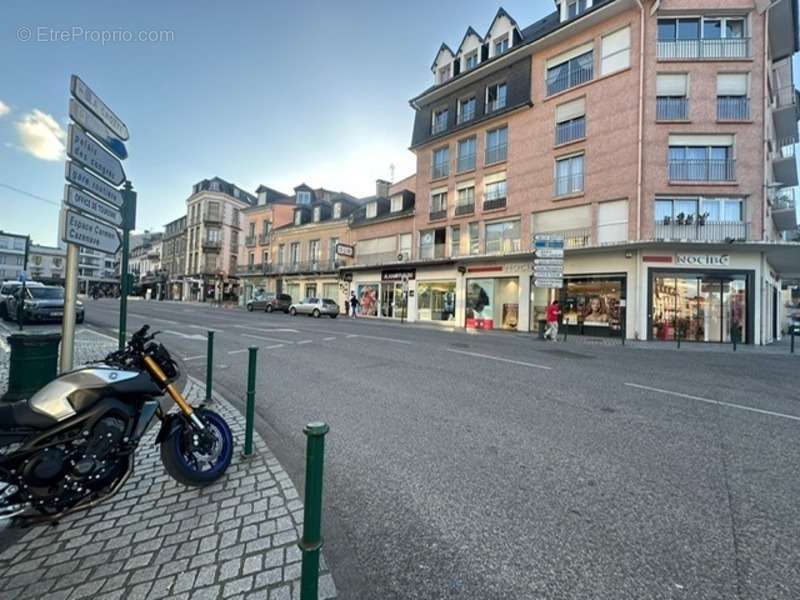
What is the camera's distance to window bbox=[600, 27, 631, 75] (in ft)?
57.9

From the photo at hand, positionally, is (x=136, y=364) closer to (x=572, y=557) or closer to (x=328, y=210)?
(x=572, y=557)

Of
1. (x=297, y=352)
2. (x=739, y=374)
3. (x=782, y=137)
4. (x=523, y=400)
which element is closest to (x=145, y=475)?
(x=523, y=400)

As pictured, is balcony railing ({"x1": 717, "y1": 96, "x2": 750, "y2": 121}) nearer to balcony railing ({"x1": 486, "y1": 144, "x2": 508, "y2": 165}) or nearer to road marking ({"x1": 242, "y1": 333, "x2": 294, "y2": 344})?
balcony railing ({"x1": 486, "y1": 144, "x2": 508, "y2": 165})

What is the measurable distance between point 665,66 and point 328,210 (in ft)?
88.8

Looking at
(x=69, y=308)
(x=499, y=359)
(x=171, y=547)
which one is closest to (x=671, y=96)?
(x=499, y=359)

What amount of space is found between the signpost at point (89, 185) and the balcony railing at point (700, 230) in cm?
1873

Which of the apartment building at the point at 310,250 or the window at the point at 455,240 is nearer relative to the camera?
the window at the point at 455,240

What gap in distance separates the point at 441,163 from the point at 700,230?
51.9 ft

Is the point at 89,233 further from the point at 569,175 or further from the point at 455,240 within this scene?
the point at 455,240

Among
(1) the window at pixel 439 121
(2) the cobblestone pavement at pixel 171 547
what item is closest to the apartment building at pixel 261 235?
(1) the window at pixel 439 121

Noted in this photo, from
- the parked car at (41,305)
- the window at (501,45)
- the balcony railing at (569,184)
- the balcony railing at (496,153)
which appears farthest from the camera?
the window at (501,45)

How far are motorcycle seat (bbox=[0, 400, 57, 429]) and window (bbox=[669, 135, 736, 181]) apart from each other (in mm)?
21648

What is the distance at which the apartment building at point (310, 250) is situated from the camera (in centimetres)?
3300

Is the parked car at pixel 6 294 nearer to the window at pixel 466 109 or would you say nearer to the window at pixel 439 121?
the window at pixel 439 121
